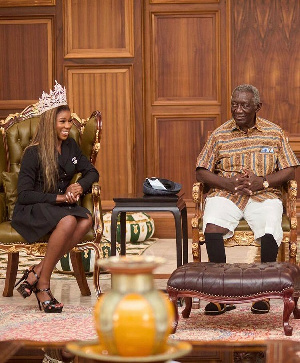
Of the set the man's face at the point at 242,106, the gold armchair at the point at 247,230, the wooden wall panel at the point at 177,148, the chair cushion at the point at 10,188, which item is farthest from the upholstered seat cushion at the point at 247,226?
the wooden wall panel at the point at 177,148

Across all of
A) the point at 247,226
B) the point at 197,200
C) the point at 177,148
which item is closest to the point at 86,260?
the point at 197,200

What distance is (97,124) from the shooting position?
209 inches

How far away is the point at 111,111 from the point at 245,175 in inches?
121

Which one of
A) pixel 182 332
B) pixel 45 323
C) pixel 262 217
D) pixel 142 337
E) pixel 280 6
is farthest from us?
pixel 280 6

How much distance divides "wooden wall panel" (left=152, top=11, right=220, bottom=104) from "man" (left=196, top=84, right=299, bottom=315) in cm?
267

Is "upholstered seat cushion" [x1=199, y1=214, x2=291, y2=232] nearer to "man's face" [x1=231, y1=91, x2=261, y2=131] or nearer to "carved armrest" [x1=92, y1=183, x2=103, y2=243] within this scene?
"man's face" [x1=231, y1=91, x2=261, y2=131]

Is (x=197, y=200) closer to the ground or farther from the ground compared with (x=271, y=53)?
closer to the ground

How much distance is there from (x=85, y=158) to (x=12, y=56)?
298 cm

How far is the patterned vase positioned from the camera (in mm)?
2090

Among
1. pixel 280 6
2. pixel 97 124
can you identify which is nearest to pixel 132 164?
pixel 280 6

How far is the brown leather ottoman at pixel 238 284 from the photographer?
4004mm

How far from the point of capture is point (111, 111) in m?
7.80

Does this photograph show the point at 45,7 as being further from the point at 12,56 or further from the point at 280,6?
the point at 280,6

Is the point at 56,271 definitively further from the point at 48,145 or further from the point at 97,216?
the point at 48,145
